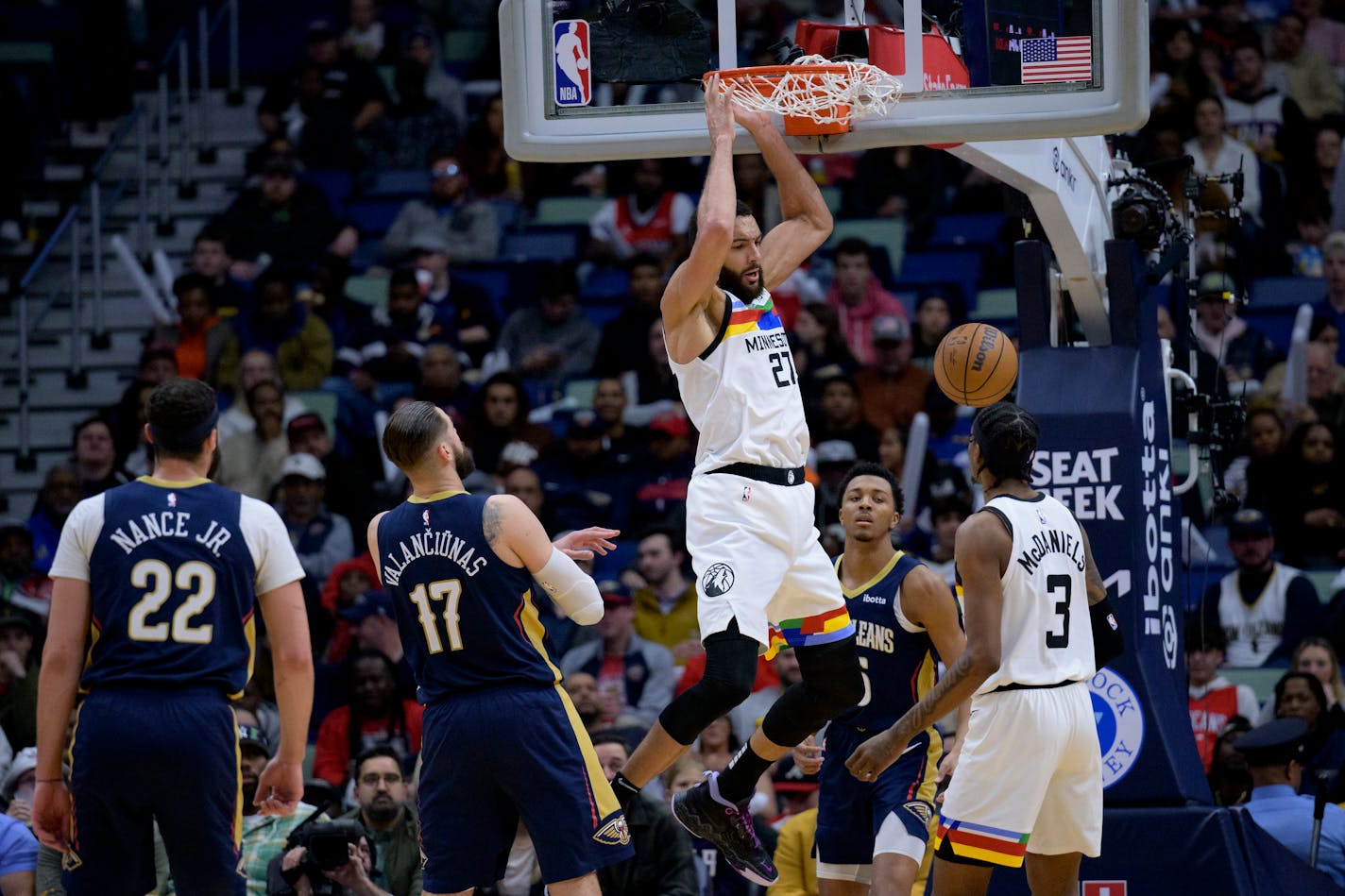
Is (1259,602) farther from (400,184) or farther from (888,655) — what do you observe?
(400,184)

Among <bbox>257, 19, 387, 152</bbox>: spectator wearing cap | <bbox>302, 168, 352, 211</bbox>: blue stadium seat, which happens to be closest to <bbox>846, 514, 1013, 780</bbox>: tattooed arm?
<bbox>302, 168, 352, 211</bbox>: blue stadium seat

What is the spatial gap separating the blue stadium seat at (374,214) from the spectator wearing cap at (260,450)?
3.27 metres

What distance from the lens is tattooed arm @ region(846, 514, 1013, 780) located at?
718 cm

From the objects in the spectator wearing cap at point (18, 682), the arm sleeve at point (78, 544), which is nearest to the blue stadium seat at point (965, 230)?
the spectator wearing cap at point (18, 682)

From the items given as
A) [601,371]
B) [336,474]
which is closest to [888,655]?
[336,474]

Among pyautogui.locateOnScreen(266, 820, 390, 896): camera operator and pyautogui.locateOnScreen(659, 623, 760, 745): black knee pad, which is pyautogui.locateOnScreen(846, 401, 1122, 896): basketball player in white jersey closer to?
pyautogui.locateOnScreen(659, 623, 760, 745): black knee pad

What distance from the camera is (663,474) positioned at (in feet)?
44.8

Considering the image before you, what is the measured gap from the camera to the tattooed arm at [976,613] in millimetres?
7184

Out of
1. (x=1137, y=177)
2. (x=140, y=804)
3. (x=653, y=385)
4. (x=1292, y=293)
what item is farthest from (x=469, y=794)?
(x=1292, y=293)

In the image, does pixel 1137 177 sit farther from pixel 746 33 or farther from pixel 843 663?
pixel 746 33

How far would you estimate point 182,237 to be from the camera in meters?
17.9

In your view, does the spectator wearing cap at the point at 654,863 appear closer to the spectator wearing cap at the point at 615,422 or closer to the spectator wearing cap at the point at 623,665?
the spectator wearing cap at the point at 623,665

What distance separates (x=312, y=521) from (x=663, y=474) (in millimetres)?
2456

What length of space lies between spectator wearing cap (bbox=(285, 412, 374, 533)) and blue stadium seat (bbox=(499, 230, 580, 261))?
305 centimetres
